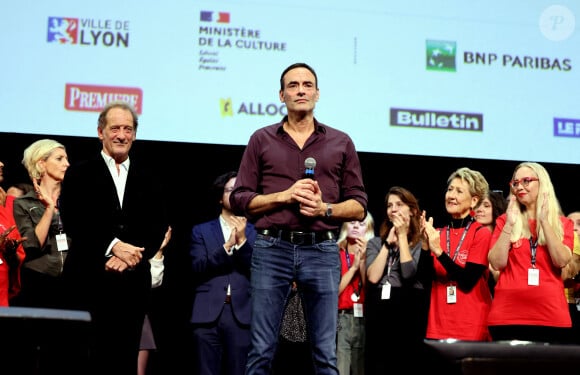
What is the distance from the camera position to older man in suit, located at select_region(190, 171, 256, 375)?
3.76m

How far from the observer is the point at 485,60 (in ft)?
16.1

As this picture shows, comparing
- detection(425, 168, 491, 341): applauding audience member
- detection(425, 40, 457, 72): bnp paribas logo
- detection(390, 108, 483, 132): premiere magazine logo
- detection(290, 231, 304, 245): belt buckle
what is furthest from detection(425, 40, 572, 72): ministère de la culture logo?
detection(290, 231, 304, 245): belt buckle

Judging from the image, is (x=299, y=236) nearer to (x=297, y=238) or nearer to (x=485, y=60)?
(x=297, y=238)

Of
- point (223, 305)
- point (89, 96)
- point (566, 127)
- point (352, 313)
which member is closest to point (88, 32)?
point (89, 96)

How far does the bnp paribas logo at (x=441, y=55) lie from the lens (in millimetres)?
4879

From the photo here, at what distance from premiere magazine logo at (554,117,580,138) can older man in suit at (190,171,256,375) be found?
2410mm

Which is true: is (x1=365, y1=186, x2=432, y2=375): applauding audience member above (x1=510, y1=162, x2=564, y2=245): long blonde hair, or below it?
below

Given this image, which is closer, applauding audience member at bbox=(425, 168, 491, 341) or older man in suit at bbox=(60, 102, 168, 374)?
older man in suit at bbox=(60, 102, 168, 374)

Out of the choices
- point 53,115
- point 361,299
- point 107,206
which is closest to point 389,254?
point 361,299

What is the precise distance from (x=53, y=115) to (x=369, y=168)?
7.60 ft

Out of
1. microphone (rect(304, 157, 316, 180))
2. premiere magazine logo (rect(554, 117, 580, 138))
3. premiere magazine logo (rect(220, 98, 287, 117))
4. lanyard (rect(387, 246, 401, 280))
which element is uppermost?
premiere magazine logo (rect(220, 98, 287, 117))

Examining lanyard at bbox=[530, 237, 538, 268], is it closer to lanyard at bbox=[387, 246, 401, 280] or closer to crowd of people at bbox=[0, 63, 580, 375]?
crowd of people at bbox=[0, 63, 580, 375]

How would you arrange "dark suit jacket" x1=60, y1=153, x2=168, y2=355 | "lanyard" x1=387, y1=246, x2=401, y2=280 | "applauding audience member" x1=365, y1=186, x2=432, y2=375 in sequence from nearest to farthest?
"dark suit jacket" x1=60, y1=153, x2=168, y2=355, "applauding audience member" x1=365, y1=186, x2=432, y2=375, "lanyard" x1=387, y1=246, x2=401, y2=280

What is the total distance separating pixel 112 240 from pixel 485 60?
3169 millimetres
